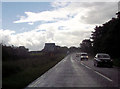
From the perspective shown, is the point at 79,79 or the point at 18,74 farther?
the point at 18,74

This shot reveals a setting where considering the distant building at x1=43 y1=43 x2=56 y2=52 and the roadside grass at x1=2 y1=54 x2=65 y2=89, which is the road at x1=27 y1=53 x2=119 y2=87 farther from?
the distant building at x1=43 y1=43 x2=56 y2=52

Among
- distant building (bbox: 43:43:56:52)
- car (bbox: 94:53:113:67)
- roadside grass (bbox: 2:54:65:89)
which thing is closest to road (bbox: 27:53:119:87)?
roadside grass (bbox: 2:54:65:89)

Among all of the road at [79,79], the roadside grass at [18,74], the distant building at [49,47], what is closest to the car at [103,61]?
the roadside grass at [18,74]

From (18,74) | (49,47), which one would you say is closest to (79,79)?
Answer: (18,74)

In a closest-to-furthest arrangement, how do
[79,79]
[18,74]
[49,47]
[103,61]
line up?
[79,79] → [18,74] → [103,61] → [49,47]

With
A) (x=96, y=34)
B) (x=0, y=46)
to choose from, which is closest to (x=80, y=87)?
(x=0, y=46)

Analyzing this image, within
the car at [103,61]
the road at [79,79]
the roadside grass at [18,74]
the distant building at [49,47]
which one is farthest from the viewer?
the distant building at [49,47]

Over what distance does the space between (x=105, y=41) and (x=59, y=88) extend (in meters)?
40.8

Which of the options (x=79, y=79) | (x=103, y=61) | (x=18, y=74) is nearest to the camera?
(x=79, y=79)

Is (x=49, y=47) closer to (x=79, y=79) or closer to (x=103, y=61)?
(x=103, y=61)

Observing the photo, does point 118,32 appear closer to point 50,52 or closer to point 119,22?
point 119,22

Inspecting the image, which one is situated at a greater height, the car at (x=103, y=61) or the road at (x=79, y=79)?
the car at (x=103, y=61)

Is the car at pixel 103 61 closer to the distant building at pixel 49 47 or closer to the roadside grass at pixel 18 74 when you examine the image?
the roadside grass at pixel 18 74

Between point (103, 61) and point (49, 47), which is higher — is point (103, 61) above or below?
below
